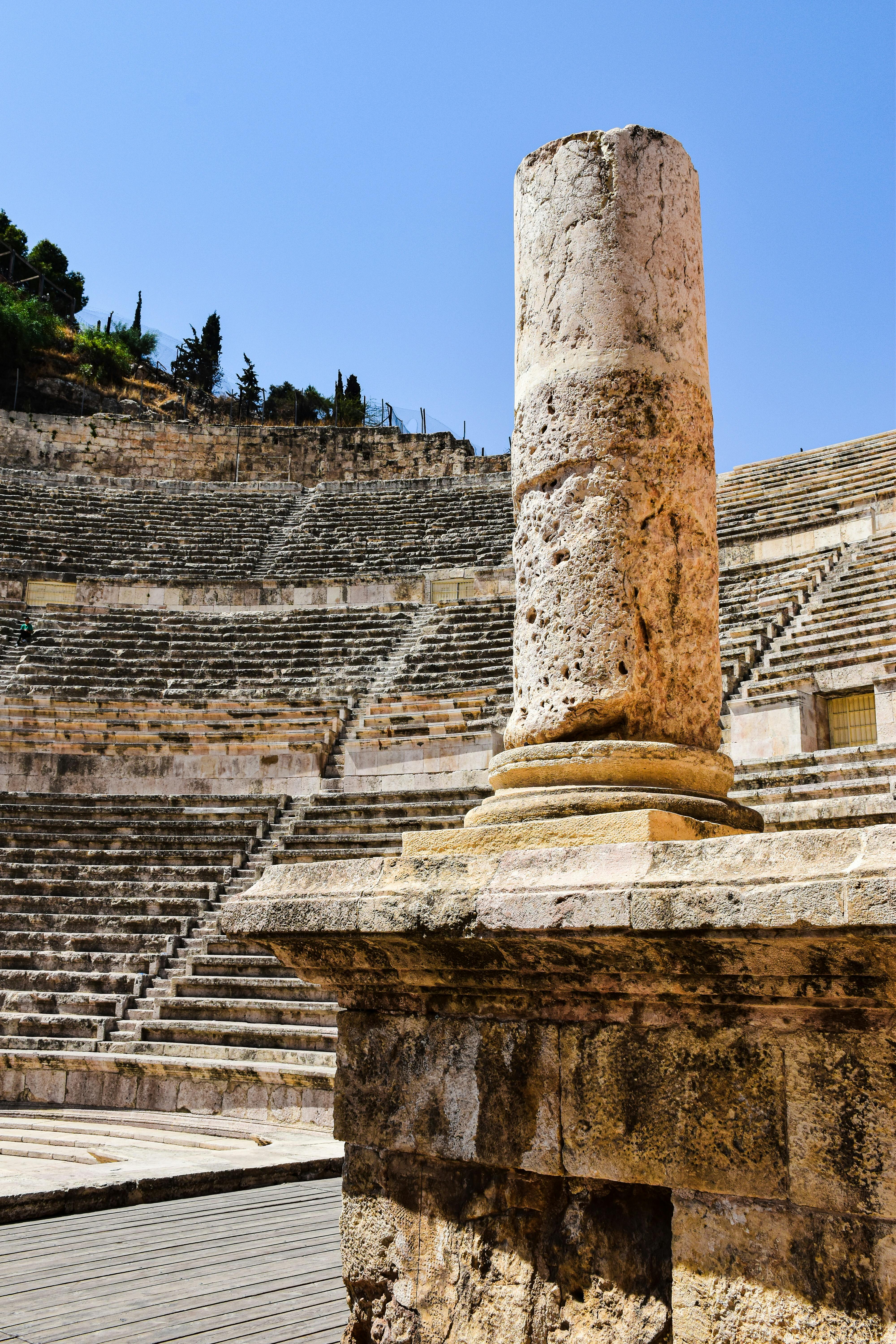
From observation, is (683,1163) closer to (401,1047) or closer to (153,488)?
(401,1047)

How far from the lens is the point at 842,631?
1173cm

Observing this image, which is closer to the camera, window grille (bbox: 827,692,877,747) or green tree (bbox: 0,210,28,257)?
window grille (bbox: 827,692,877,747)

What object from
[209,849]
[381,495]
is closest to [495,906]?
[209,849]

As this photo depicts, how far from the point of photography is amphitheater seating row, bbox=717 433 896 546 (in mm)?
16469

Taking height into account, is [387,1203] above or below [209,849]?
below

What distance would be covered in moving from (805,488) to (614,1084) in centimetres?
1720

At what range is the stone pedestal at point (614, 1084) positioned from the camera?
212 centimetres

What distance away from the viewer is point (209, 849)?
37.3ft

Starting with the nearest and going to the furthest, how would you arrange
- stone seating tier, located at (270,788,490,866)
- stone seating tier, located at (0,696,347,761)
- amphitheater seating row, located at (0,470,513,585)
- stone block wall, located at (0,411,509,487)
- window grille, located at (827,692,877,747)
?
stone seating tier, located at (270,788,490,866), window grille, located at (827,692,877,747), stone seating tier, located at (0,696,347,761), amphitheater seating row, located at (0,470,513,585), stone block wall, located at (0,411,509,487)

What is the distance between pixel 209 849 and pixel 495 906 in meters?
9.26

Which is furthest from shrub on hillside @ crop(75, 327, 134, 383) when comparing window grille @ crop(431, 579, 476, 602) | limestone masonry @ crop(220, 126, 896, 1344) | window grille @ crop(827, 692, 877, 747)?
limestone masonry @ crop(220, 126, 896, 1344)

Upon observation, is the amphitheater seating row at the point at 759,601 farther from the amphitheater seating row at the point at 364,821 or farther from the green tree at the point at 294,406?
the green tree at the point at 294,406

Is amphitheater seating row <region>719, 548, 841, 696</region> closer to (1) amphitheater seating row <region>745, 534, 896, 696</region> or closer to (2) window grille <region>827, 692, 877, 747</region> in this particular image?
(1) amphitheater seating row <region>745, 534, 896, 696</region>

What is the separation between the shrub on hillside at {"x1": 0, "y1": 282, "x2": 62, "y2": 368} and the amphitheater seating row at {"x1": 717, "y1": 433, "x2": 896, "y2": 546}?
2167 centimetres
